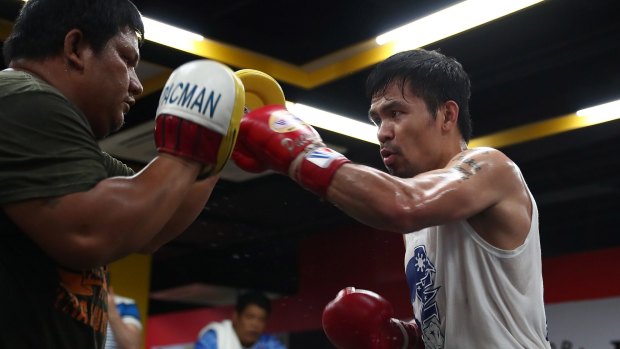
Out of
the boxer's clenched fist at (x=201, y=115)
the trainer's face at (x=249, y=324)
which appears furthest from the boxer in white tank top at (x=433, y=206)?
the trainer's face at (x=249, y=324)

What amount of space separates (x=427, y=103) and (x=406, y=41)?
2.51 m

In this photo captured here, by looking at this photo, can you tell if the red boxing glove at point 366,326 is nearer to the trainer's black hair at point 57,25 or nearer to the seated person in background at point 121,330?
the trainer's black hair at point 57,25

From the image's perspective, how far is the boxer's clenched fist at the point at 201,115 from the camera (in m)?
1.40

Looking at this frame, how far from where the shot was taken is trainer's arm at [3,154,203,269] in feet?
4.19

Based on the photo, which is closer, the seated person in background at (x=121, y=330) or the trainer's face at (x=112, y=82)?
the trainer's face at (x=112, y=82)

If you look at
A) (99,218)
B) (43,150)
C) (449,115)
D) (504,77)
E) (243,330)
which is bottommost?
(99,218)

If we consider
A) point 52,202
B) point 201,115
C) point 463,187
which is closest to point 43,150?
point 52,202

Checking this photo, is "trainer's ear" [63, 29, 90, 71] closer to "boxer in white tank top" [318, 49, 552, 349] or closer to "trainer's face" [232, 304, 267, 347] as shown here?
"boxer in white tank top" [318, 49, 552, 349]

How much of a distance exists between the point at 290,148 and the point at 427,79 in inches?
24.0

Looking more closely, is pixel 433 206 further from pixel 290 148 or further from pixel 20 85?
pixel 20 85

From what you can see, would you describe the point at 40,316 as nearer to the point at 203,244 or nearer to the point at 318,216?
the point at 318,216

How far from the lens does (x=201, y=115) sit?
4.63 ft

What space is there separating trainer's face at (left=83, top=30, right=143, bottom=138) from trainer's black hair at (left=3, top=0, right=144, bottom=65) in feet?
0.07

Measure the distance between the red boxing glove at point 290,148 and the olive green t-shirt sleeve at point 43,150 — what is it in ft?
1.60
